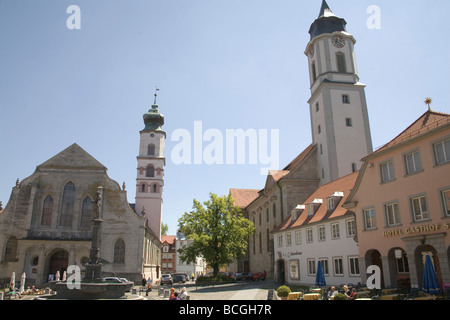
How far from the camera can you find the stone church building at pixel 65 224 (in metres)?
38.9

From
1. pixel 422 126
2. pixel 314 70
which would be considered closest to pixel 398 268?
pixel 422 126

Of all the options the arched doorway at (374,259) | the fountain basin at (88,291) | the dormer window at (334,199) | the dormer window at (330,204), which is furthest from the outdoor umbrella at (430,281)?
the fountain basin at (88,291)

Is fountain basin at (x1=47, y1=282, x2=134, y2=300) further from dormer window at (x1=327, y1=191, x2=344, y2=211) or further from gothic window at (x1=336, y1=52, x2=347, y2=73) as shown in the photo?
gothic window at (x1=336, y1=52, x2=347, y2=73)

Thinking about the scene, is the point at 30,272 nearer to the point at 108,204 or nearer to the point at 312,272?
the point at 108,204

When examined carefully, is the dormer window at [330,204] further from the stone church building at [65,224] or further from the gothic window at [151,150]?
the gothic window at [151,150]

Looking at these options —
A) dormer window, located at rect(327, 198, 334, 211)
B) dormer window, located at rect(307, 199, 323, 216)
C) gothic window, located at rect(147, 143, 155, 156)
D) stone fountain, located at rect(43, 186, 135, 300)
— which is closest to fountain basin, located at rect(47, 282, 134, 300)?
stone fountain, located at rect(43, 186, 135, 300)

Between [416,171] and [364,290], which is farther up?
[416,171]

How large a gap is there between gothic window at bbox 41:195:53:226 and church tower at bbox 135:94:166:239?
1933cm

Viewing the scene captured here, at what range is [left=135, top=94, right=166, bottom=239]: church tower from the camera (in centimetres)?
6206

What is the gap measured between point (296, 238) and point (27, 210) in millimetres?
31277

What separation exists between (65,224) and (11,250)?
6.15 meters
